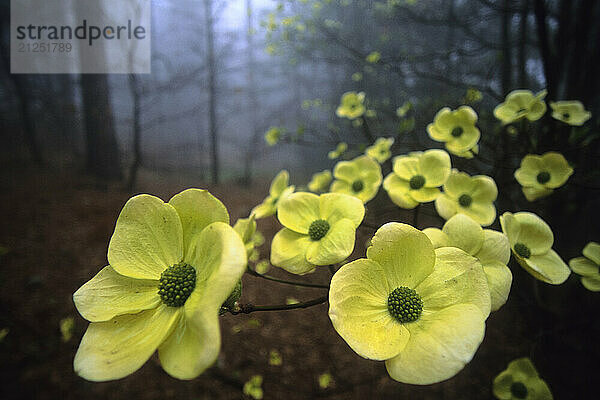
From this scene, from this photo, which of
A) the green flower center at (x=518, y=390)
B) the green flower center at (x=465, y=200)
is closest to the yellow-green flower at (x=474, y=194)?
the green flower center at (x=465, y=200)

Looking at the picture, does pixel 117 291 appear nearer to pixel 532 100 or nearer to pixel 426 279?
pixel 426 279

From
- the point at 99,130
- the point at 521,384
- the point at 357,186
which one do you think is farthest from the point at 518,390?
the point at 99,130

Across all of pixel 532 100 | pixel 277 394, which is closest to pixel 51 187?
pixel 277 394

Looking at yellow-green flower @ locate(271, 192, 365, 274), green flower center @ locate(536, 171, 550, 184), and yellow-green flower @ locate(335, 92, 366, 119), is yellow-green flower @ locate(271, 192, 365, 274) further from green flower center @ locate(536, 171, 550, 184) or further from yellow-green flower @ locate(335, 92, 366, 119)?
yellow-green flower @ locate(335, 92, 366, 119)

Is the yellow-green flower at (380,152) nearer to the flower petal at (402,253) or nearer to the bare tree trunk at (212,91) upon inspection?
the flower petal at (402,253)

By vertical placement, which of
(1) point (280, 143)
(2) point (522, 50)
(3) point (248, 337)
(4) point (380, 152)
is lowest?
(3) point (248, 337)

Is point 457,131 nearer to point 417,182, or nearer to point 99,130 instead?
point 417,182
